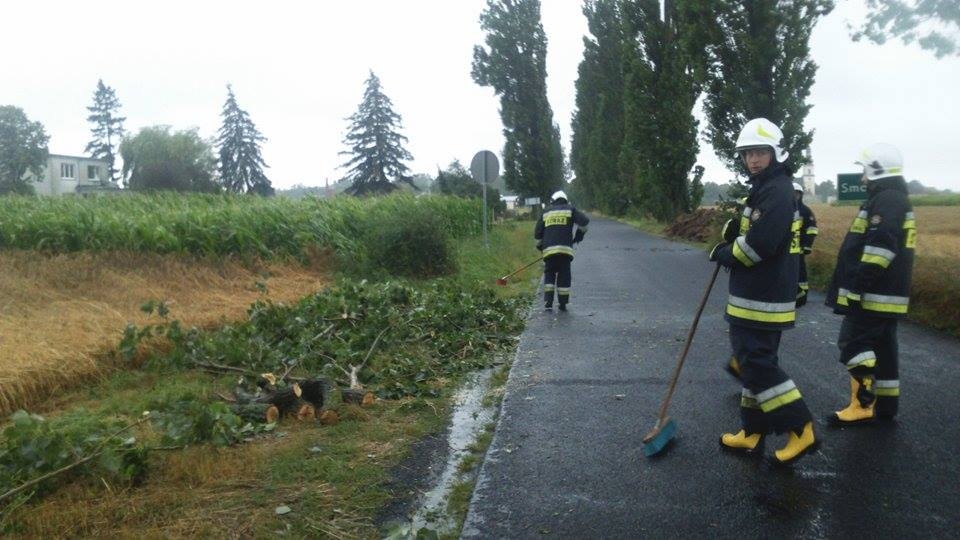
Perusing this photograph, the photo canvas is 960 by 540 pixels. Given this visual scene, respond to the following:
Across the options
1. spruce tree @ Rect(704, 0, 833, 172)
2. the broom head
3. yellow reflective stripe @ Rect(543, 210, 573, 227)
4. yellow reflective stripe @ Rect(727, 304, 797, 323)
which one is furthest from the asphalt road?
spruce tree @ Rect(704, 0, 833, 172)

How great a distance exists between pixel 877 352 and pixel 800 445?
1373 mm

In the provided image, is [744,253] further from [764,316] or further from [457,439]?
[457,439]

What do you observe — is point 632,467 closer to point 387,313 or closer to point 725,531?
point 725,531

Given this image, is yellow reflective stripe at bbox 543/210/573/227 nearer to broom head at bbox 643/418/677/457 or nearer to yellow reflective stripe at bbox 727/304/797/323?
broom head at bbox 643/418/677/457

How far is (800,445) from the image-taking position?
455 centimetres

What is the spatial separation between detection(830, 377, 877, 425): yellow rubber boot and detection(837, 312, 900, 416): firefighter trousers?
0.05ft

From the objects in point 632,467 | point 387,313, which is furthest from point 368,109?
point 632,467

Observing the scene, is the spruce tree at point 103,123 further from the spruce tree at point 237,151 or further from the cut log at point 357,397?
the cut log at point 357,397

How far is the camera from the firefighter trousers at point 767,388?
455 centimetres

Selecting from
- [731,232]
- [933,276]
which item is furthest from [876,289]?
[933,276]

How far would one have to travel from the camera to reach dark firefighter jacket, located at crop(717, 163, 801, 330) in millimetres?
4488

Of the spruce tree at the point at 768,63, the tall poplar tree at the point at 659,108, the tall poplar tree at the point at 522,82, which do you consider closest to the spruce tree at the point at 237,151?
the tall poplar tree at the point at 522,82

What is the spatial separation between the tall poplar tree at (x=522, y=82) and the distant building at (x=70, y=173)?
33235mm

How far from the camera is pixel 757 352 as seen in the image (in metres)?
4.64
